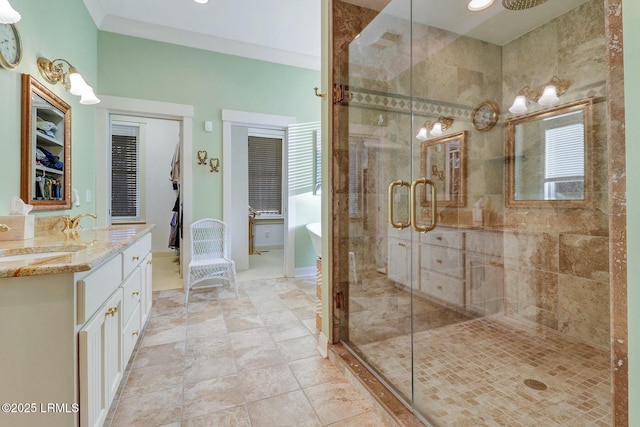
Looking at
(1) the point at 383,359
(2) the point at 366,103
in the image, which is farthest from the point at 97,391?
(2) the point at 366,103

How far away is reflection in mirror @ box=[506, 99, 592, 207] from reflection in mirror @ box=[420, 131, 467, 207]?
41cm

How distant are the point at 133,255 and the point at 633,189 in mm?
2352

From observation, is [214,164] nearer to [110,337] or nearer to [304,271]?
[304,271]

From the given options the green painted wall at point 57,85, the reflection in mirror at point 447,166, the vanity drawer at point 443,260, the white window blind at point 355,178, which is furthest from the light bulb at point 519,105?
the green painted wall at point 57,85

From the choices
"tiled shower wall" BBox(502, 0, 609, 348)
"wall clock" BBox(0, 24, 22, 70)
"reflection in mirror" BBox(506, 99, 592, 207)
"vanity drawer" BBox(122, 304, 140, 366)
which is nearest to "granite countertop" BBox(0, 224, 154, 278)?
"vanity drawer" BBox(122, 304, 140, 366)

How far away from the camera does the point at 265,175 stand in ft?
20.7

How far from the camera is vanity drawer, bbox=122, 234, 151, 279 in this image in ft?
5.65

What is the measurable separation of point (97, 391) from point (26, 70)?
201 centimetres

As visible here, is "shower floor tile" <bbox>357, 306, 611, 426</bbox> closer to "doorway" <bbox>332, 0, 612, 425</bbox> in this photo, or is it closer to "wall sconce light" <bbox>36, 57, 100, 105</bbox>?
"doorway" <bbox>332, 0, 612, 425</bbox>

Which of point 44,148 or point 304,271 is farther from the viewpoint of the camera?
point 304,271

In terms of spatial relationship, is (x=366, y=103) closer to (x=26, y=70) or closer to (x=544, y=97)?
(x=544, y=97)

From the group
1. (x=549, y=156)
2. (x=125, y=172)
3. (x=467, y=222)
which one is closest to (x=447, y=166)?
(x=467, y=222)

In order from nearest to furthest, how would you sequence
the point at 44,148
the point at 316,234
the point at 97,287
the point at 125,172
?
1. the point at 97,287
2. the point at 44,148
3. the point at 316,234
4. the point at 125,172

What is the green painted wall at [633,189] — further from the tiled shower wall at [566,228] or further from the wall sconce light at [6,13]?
the wall sconce light at [6,13]
